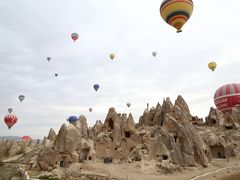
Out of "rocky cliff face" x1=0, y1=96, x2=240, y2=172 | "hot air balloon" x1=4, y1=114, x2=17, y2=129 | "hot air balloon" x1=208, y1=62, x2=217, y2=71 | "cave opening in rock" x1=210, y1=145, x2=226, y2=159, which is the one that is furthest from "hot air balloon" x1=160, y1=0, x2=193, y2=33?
"hot air balloon" x1=4, y1=114, x2=17, y2=129

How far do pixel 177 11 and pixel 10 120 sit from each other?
42818mm

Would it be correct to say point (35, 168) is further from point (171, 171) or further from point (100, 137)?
point (171, 171)

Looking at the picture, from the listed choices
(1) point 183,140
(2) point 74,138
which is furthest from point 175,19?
(2) point 74,138

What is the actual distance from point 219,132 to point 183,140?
1836 centimetres

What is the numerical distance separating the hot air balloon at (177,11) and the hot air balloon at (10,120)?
40374mm

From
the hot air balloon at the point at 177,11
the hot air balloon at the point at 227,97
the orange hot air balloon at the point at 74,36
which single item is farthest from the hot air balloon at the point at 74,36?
the hot air balloon at the point at 227,97

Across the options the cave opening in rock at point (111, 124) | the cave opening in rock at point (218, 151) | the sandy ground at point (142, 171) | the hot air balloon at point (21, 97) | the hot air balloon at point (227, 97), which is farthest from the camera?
the hot air balloon at point (227, 97)

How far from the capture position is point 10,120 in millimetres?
56688

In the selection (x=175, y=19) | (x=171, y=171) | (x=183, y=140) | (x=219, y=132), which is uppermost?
(x=175, y=19)

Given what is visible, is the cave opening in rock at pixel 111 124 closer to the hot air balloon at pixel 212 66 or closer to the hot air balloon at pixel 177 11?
the hot air balloon at pixel 177 11

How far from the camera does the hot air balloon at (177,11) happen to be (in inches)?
1348

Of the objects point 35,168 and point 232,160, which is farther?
point 232,160

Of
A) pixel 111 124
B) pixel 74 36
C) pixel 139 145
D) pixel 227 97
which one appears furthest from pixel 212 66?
pixel 74 36

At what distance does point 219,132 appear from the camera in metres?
50.3
